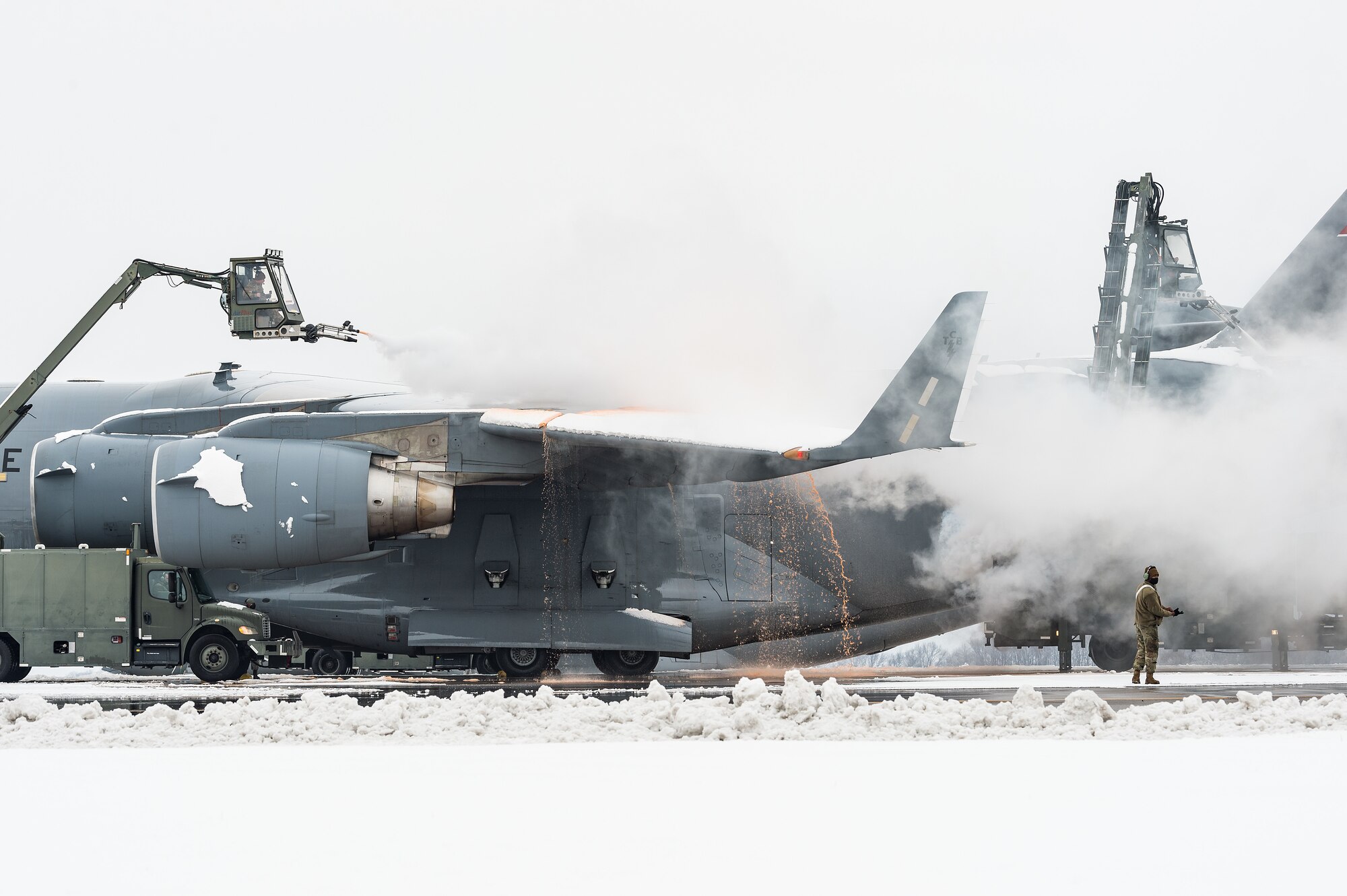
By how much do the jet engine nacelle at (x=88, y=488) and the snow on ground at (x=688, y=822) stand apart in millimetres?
9641

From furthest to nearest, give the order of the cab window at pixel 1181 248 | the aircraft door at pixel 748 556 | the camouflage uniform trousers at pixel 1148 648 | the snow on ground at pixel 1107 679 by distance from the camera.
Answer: the cab window at pixel 1181 248
the aircraft door at pixel 748 556
the snow on ground at pixel 1107 679
the camouflage uniform trousers at pixel 1148 648

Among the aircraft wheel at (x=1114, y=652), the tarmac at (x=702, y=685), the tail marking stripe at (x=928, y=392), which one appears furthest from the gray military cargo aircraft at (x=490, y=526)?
the aircraft wheel at (x=1114, y=652)

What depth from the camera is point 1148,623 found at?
15578 millimetres

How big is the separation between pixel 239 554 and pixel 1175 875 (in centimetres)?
1424

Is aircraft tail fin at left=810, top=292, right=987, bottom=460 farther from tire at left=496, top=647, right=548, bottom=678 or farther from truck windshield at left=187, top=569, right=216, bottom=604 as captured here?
truck windshield at left=187, top=569, right=216, bottom=604

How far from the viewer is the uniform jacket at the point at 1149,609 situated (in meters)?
15.2

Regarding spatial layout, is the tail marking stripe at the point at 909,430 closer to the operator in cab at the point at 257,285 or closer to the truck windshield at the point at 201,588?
the operator in cab at the point at 257,285

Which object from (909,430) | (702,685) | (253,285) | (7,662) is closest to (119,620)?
(7,662)

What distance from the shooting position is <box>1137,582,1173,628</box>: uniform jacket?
49.9ft

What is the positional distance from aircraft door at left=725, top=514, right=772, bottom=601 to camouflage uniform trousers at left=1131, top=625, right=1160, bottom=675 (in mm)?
5184

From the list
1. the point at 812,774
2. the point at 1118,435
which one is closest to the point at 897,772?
the point at 812,774

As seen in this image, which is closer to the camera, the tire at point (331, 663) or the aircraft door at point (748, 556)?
the aircraft door at point (748, 556)

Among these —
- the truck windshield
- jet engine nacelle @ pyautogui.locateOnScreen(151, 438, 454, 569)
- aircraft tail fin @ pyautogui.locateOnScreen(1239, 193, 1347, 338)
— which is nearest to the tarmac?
the truck windshield

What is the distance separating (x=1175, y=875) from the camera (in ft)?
18.5
